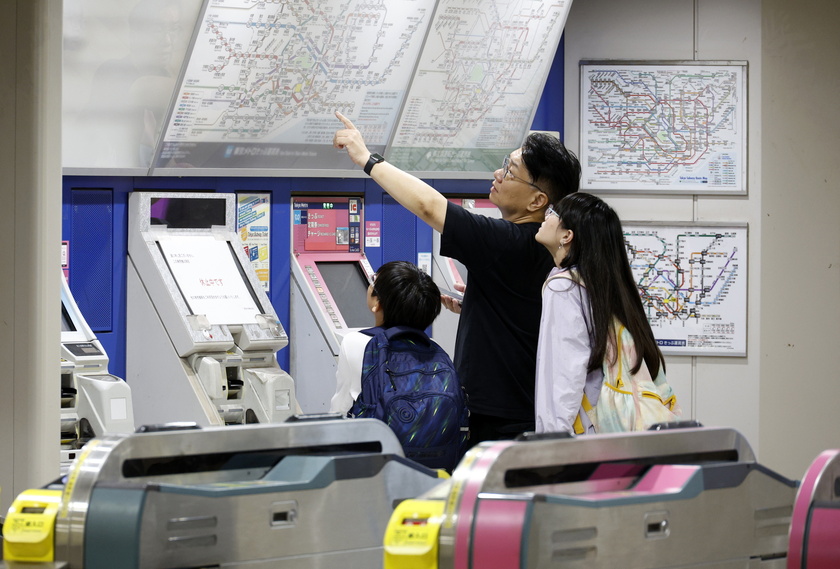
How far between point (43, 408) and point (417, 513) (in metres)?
2.01

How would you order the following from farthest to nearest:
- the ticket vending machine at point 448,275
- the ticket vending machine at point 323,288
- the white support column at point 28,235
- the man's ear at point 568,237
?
the ticket vending machine at point 448,275 < the ticket vending machine at point 323,288 < the white support column at point 28,235 < the man's ear at point 568,237

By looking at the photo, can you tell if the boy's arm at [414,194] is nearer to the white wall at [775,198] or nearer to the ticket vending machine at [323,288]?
the ticket vending machine at [323,288]

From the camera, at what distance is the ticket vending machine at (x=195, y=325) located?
488 cm

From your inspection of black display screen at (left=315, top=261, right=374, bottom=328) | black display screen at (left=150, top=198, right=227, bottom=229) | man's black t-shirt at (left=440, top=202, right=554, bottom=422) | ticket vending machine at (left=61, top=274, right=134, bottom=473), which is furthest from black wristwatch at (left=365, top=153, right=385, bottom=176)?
black display screen at (left=315, top=261, right=374, bottom=328)

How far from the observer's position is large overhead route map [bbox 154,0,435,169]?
17.1 feet

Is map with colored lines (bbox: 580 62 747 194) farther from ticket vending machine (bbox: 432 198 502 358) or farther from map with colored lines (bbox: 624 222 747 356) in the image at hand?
ticket vending machine (bbox: 432 198 502 358)

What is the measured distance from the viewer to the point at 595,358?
3025 mm

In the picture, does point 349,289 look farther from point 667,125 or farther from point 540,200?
point 540,200

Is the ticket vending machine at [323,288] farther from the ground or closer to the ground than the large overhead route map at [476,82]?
closer to the ground

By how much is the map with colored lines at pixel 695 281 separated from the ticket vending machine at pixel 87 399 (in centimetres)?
306

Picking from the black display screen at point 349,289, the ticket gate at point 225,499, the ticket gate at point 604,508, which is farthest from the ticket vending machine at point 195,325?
the ticket gate at point 604,508

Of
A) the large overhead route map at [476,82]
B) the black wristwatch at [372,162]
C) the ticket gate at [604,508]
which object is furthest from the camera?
the large overhead route map at [476,82]

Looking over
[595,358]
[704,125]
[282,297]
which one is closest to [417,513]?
[595,358]

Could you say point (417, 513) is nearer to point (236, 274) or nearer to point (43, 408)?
point (43, 408)
